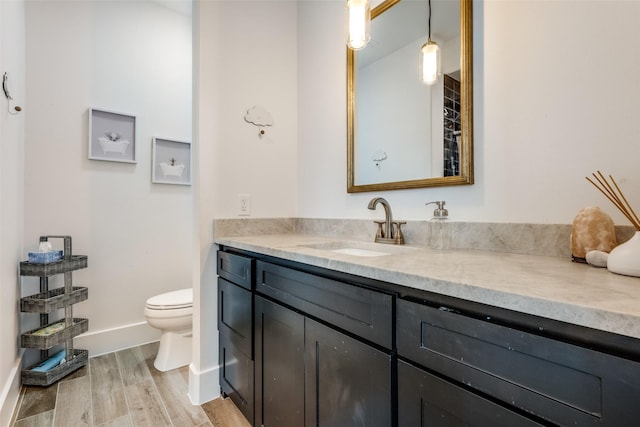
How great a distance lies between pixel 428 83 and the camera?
1.34 m

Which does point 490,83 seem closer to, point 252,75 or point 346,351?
point 346,351

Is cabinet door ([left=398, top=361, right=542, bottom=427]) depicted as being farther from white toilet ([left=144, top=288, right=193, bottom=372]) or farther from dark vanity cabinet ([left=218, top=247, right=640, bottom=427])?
white toilet ([left=144, top=288, right=193, bottom=372])

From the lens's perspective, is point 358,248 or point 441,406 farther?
point 358,248

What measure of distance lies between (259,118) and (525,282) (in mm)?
1652

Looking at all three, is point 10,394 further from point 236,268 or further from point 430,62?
point 430,62

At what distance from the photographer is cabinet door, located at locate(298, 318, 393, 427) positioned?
0.78 meters

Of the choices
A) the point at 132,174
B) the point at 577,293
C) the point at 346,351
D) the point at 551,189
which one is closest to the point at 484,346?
the point at 577,293

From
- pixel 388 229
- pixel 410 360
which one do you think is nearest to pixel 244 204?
pixel 388 229

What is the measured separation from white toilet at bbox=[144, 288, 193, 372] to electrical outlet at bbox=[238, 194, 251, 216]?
28.3 inches

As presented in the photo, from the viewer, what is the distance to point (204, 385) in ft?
5.45

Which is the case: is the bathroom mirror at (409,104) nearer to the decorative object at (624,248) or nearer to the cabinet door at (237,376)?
the decorative object at (624,248)

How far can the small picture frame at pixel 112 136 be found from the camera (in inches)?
84.0

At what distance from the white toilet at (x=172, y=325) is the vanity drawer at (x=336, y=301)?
100 cm

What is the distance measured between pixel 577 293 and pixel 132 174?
259cm
